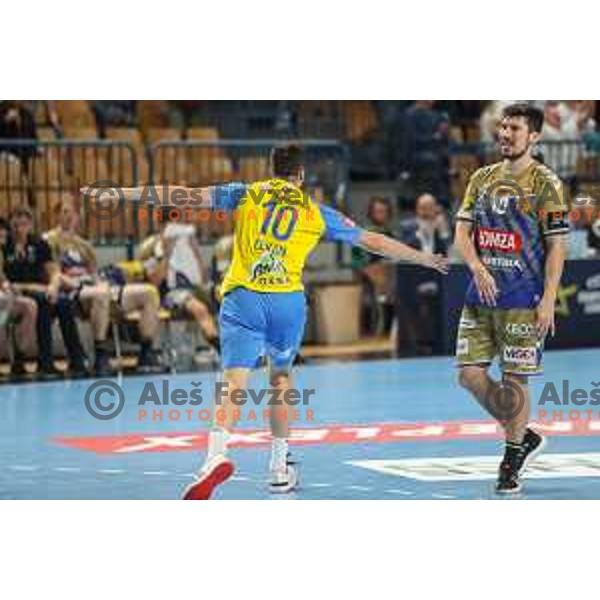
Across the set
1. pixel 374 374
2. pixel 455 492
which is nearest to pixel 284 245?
pixel 455 492

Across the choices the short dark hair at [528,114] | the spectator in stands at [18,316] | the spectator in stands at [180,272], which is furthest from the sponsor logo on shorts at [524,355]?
the spectator in stands at [18,316]

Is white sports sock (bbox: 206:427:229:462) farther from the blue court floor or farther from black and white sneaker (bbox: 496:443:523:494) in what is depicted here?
black and white sneaker (bbox: 496:443:523:494)

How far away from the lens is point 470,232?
36.0 ft

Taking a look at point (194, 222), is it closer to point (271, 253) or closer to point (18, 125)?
point (18, 125)

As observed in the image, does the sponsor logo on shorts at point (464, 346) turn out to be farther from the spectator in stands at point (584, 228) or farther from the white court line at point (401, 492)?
the spectator in stands at point (584, 228)

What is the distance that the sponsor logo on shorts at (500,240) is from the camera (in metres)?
10.9

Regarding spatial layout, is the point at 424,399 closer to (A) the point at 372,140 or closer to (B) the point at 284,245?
(B) the point at 284,245

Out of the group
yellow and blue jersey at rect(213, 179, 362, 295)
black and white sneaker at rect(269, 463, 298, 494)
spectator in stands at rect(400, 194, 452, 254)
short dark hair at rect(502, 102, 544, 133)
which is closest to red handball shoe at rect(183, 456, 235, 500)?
black and white sneaker at rect(269, 463, 298, 494)

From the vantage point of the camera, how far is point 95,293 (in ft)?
59.7

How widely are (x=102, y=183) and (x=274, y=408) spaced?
30.6 feet

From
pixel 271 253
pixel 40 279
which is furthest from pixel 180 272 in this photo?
pixel 271 253

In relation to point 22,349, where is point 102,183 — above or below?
above

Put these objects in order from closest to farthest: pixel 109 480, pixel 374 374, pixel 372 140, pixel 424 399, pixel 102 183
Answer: pixel 109 480 < pixel 424 399 < pixel 374 374 < pixel 102 183 < pixel 372 140

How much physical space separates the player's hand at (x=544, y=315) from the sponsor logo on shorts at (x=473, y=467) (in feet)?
4.13
